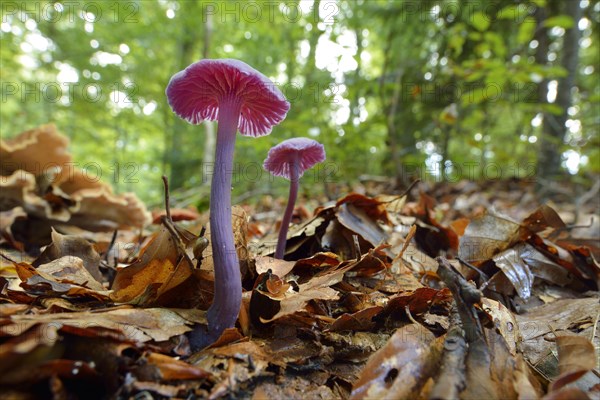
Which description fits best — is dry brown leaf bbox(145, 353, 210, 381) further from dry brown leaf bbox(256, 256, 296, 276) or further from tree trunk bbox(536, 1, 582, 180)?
tree trunk bbox(536, 1, 582, 180)

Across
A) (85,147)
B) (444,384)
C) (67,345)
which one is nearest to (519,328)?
(444,384)

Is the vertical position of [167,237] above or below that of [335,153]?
below

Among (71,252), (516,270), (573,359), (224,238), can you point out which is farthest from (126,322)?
(516,270)

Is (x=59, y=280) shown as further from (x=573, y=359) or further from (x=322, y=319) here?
(x=573, y=359)

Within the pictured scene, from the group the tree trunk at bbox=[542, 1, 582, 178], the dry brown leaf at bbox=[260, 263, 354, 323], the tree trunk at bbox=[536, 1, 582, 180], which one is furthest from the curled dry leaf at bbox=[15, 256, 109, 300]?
the tree trunk at bbox=[542, 1, 582, 178]

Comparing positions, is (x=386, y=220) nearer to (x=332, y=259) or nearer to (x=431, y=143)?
(x=332, y=259)
